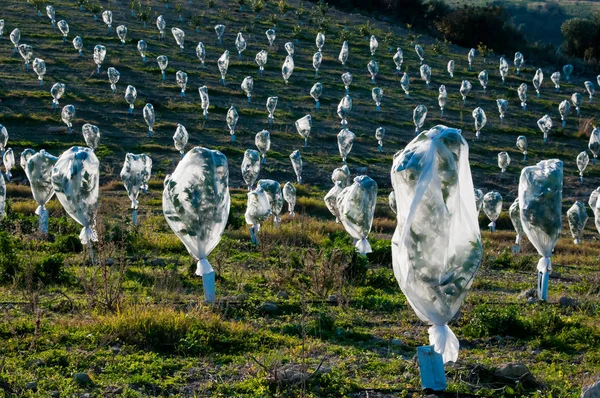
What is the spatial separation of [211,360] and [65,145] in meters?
17.4

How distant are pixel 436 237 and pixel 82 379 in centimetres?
290

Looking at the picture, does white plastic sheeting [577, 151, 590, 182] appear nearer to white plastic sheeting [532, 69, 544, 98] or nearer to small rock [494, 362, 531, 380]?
white plastic sheeting [532, 69, 544, 98]

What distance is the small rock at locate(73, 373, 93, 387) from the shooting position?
245 inches

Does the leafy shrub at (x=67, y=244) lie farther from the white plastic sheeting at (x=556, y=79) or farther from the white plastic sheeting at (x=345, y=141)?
the white plastic sheeting at (x=556, y=79)

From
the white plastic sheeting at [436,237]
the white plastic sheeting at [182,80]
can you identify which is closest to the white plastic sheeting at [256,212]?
the white plastic sheeting at [436,237]

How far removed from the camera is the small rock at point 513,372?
6.50m

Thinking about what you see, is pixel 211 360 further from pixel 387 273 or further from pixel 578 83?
pixel 578 83

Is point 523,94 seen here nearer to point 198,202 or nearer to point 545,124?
point 545,124

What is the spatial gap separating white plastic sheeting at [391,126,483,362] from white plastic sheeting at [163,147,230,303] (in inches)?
122

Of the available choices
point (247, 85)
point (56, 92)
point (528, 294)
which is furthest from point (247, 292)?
point (247, 85)

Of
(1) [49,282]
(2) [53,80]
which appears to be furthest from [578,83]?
(1) [49,282]

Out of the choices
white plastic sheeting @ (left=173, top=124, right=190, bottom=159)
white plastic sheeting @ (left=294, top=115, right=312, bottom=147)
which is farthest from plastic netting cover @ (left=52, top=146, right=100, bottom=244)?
white plastic sheeting @ (left=294, top=115, right=312, bottom=147)

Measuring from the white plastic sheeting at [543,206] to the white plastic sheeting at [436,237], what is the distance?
13.3 ft

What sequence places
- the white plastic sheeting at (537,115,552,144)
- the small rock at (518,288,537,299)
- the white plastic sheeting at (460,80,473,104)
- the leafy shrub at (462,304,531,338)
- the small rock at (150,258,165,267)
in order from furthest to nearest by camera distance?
the white plastic sheeting at (460,80,473,104)
the white plastic sheeting at (537,115,552,144)
the small rock at (150,258,165,267)
the small rock at (518,288,537,299)
the leafy shrub at (462,304,531,338)
